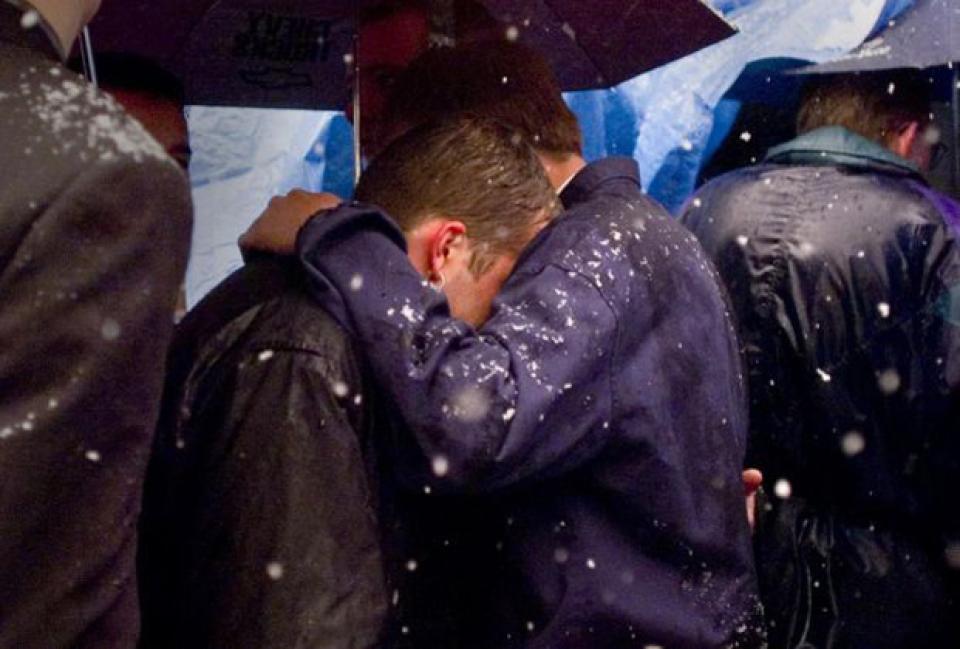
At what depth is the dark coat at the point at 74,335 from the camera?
127cm

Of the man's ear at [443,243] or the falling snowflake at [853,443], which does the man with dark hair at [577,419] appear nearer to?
the man's ear at [443,243]

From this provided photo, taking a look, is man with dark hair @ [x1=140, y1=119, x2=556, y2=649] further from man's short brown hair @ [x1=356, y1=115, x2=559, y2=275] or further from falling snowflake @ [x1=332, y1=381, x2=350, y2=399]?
man's short brown hair @ [x1=356, y1=115, x2=559, y2=275]

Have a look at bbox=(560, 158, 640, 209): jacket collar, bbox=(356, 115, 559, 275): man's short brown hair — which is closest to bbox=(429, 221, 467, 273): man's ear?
bbox=(356, 115, 559, 275): man's short brown hair

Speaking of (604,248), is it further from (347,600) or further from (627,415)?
(347,600)

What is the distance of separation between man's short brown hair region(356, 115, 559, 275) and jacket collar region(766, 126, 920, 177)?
1.48 metres

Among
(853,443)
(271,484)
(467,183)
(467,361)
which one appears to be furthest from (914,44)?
(271,484)

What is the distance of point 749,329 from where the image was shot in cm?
325

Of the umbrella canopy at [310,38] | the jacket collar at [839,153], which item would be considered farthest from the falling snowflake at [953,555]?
the umbrella canopy at [310,38]

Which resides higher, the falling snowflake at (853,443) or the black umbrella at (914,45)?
the black umbrella at (914,45)

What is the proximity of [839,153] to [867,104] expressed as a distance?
0.67ft

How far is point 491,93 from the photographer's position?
8.32 ft

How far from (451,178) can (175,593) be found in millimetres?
779

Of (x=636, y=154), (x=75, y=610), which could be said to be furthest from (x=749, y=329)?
(x=75, y=610)

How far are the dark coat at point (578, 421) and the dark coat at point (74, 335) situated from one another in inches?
20.5
